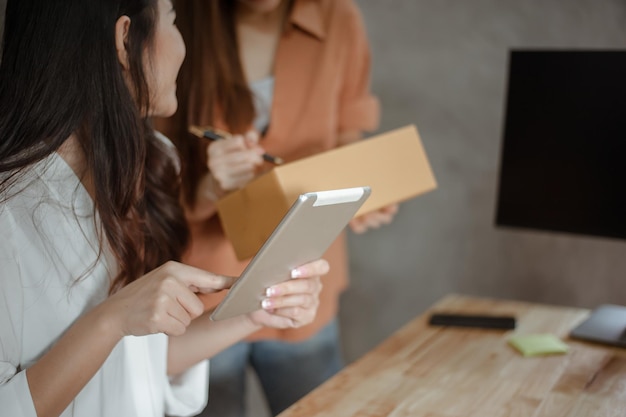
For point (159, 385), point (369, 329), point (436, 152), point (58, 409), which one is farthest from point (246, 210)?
point (369, 329)

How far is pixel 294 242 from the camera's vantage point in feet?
2.75

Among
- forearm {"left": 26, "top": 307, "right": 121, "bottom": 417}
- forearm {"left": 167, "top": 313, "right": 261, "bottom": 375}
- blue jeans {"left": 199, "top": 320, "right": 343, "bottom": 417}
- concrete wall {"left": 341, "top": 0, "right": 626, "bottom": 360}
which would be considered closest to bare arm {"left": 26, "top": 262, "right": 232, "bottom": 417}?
forearm {"left": 26, "top": 307, "right": 121, "bottom": 417}

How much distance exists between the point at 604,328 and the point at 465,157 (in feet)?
2.80

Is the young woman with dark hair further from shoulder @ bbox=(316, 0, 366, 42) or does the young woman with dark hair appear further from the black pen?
shoulder @ bbox=(316, 0, 366, 42)

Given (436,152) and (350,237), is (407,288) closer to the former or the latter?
(350,237)

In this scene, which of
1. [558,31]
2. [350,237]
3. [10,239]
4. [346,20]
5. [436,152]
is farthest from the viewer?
[350,237]

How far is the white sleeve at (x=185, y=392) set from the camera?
3.57ft

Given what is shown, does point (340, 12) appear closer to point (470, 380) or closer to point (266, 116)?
point (266, 116)

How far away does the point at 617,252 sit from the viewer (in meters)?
1.91

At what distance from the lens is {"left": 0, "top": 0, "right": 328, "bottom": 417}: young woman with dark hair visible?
0.79 m

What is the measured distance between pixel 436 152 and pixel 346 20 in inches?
28.2

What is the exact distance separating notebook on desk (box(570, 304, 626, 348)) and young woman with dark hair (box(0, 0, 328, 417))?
563 mm

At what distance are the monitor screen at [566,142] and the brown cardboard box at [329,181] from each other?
0.25m

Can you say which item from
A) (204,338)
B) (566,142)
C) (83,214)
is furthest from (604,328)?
(83,214)
